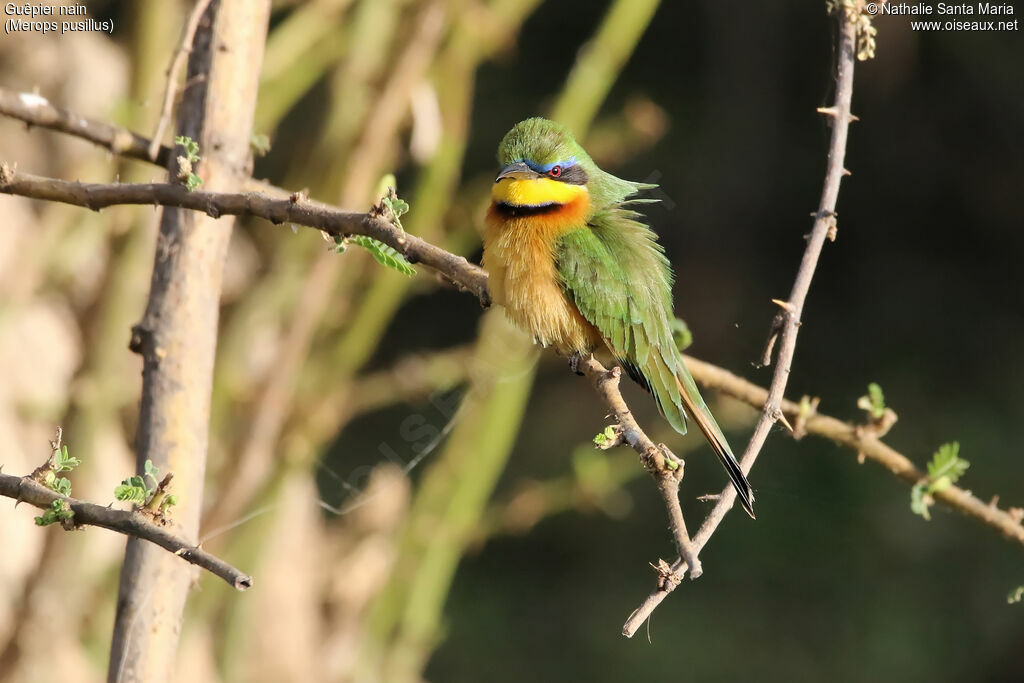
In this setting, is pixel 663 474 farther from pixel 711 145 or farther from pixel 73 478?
pixel 711 145

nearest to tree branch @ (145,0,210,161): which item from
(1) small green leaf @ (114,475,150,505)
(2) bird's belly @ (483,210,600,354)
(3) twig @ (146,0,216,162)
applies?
(3) twig @ (146,0,216,162)

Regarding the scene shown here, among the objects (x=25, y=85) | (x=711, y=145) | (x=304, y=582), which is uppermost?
(x=711, y=145)

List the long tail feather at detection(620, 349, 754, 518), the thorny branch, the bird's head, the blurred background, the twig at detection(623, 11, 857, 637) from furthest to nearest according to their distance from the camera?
the blurred background → the bird's head → the long tail feather at detection(620, 349, 754, 518) → the twig at detection(623, 11, 857, 637) → the thorny branch

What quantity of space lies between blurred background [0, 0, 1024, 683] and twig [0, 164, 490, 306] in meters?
0.62

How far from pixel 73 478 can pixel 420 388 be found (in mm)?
1012

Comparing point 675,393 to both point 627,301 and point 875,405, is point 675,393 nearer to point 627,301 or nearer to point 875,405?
point 627,301

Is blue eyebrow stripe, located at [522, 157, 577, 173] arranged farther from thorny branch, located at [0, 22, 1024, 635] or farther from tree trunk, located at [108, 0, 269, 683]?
tree trunk, located at [108, 0, 269, 683]

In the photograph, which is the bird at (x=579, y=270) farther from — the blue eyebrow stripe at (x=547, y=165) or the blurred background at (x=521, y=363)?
the blurred background at (x=521, y=363)

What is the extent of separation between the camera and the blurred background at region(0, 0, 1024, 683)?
3.15 metres

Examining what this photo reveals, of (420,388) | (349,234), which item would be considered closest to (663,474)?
(349,234)

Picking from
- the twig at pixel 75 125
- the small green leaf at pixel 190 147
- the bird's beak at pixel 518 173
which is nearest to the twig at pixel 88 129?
the twig at pixel 75 125

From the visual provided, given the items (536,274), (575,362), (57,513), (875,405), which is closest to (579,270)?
(536,274)

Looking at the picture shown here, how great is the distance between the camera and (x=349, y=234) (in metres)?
1.51

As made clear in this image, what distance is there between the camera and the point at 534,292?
7.16 ft
